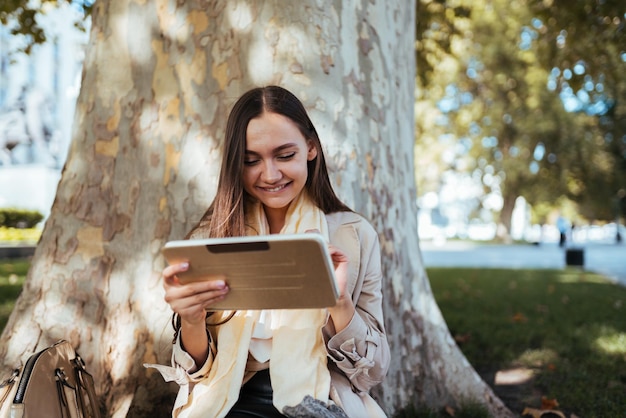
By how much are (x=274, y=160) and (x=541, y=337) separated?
4506 millimetres

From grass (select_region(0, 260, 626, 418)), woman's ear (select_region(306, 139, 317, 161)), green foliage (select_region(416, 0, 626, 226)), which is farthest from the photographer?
green foliage (select_region(416, 0, 626, 226))

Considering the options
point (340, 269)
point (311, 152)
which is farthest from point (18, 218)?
point (340, 269)

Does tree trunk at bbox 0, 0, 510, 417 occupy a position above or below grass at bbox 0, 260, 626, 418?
above

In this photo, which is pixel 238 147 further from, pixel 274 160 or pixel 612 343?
pixel 612 343

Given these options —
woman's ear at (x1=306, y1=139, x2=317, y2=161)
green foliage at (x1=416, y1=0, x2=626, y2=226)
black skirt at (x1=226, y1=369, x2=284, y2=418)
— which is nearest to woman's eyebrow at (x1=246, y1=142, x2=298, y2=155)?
woman's ear at (x1=306, y1=139, x2=317, y2=161)

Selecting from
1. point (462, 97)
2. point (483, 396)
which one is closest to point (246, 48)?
point (483, 396)

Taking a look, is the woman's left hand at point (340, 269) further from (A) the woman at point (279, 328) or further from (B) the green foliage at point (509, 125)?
(B) the green foliage at point (509, 125)

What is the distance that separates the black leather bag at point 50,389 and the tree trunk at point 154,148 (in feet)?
1.77

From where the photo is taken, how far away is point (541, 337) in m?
5.75

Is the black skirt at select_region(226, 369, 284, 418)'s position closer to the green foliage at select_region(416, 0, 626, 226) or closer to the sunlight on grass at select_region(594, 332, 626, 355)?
the sunlight on grass at select_region(594, 332, 626, 355)

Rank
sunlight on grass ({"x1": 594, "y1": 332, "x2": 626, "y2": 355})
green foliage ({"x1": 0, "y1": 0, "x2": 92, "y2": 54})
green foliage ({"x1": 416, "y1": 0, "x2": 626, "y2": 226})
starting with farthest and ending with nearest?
green foliage ({"x1": 416, "y1": 0, "x2": 626, "y2": 226})
green foliage ({"x1": 0, "y1": 0, "x2": 92, "y2": 54})
sunlight on grass ({"x1": 594, "y1": 332, "x2": 626, "y2": 355})

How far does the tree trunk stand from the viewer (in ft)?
9.62

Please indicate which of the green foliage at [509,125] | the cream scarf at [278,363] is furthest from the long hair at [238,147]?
the green foliage at [509,125]

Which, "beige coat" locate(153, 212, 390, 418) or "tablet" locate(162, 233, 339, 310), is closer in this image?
"tablet" locate(162, 233, 339, 310)
